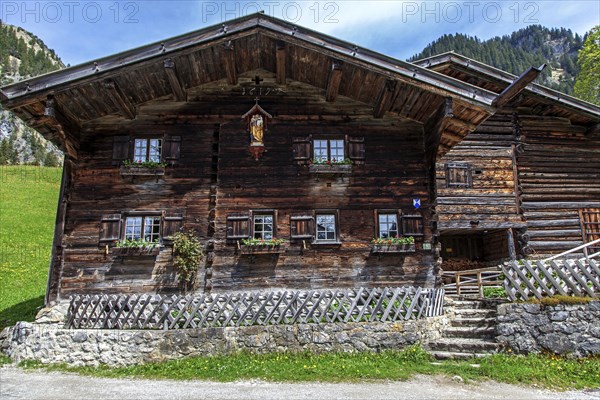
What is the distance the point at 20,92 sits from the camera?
12125 mm

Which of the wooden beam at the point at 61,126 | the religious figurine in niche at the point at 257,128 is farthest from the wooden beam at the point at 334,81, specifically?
the wooden beam at the point at 61,126

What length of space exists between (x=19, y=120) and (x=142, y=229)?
115 m

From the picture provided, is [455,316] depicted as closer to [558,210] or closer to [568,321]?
[568,321]

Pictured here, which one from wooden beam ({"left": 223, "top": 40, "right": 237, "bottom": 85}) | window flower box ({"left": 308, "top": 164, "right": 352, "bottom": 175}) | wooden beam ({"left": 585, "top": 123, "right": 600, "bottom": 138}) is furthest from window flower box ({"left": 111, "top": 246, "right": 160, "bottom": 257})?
wooden beam ({"left": 585, "top": 123, "right": 600, "bottom": 138})

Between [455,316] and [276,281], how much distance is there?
5632mm

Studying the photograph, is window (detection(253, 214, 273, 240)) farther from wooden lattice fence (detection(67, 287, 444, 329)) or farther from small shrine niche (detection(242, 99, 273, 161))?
wooden lattice fence (detection(67, 287, 444, 329))

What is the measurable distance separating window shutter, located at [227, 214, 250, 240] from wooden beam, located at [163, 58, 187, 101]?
4.57 m

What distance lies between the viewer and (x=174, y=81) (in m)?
13.7

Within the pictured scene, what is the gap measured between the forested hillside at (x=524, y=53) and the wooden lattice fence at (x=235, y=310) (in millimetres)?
107967

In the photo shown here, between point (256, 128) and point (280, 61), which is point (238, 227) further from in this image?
point (280, 61)

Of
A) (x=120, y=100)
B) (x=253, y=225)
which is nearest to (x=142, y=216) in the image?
(x=253, y=225)

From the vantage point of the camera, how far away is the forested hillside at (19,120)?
7825 centimetres

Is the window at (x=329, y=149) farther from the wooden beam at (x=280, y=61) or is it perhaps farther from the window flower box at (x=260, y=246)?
the window flower box at (x=260, y=246)

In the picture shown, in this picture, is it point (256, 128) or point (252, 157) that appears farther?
point (252, 157)
